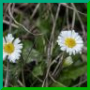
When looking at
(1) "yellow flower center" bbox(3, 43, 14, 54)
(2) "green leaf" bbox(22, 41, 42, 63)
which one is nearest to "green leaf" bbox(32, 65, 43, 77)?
(2) "green leaf" bbox(22, 41, 42, 63)

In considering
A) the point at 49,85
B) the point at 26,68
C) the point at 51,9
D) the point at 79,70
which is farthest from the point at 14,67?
the point at 51,9

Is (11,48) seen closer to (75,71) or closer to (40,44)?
(40,44)

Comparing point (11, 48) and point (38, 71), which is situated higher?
point (11, 48)

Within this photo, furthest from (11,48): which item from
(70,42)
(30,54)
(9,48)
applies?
(70,42)

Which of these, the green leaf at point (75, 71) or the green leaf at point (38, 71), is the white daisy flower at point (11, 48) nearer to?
the green leaf at point (38, 71)

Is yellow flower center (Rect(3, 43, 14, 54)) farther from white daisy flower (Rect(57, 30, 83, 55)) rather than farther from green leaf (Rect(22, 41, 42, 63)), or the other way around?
white daisy flower (Rect(57, 30, 83, 55))

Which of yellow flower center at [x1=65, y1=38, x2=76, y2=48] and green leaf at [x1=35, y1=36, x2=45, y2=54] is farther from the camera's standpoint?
green leaf at [x1=35, y1=36, x2=45, y2=54]
